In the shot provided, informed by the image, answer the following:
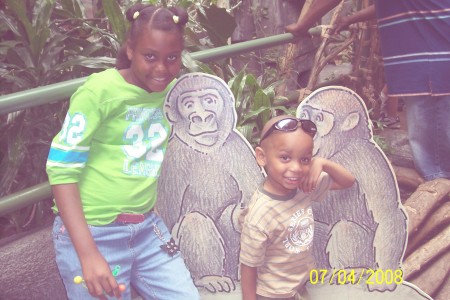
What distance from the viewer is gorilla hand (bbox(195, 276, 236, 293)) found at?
159 cm

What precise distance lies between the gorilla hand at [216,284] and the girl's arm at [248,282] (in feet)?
0.36

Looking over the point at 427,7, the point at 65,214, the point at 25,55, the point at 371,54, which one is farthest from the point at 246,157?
the point at 371,54

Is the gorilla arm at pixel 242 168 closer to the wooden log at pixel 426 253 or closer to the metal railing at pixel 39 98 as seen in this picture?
the metal railing at pixel 39 98

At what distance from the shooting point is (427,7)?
192cm

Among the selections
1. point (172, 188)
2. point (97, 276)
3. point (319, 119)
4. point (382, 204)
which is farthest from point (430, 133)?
point (97, 276)

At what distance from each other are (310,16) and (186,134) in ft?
2.29

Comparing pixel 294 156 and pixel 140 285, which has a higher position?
pixel 294 156

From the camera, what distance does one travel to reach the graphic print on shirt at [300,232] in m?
1.43

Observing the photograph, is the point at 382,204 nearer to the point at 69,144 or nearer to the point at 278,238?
the point at 278,238

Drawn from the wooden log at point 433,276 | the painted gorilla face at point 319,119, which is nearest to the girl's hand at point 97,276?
the painted gorilla face at point 319,119

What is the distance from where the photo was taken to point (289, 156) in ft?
4.46

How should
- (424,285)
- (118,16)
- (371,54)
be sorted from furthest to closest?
1. (371,54)
2. (118,16)
3. (424,285)

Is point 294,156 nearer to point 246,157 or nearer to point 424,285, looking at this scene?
point 246,157

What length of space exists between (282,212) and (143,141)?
43cm
